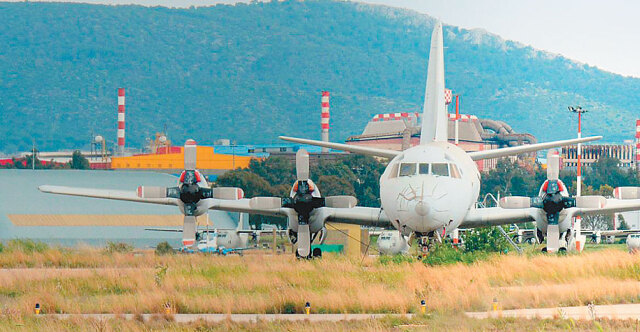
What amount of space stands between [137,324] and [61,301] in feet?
17.1

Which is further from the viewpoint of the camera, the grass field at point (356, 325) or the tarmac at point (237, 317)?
the tarmac at point (237, 317)

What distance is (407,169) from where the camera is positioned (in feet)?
98.1

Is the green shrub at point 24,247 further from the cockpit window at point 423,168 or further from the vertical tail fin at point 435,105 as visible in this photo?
the cockpit window at point 423,168

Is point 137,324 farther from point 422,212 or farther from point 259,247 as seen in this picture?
point 259,247

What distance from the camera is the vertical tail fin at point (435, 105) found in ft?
116

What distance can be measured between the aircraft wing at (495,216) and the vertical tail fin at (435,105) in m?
3.54

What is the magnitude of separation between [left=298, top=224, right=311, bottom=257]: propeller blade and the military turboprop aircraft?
16mm

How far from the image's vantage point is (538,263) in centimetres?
3297

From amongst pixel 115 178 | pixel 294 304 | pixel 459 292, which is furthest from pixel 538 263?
pixel 115 178

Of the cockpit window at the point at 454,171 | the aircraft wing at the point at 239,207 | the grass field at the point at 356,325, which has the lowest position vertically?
the grass field at the point at 356,325

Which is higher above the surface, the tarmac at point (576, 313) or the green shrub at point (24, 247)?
the tarmac at point (576, 313)

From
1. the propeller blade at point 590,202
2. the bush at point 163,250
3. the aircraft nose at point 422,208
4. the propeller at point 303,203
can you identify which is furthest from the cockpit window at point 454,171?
the bush at point 163,250

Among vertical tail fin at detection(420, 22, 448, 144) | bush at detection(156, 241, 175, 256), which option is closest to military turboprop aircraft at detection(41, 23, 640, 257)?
vertical tail fin at detection(420, 22, 448, 144)

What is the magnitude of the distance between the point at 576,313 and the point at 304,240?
1598 centimetres
